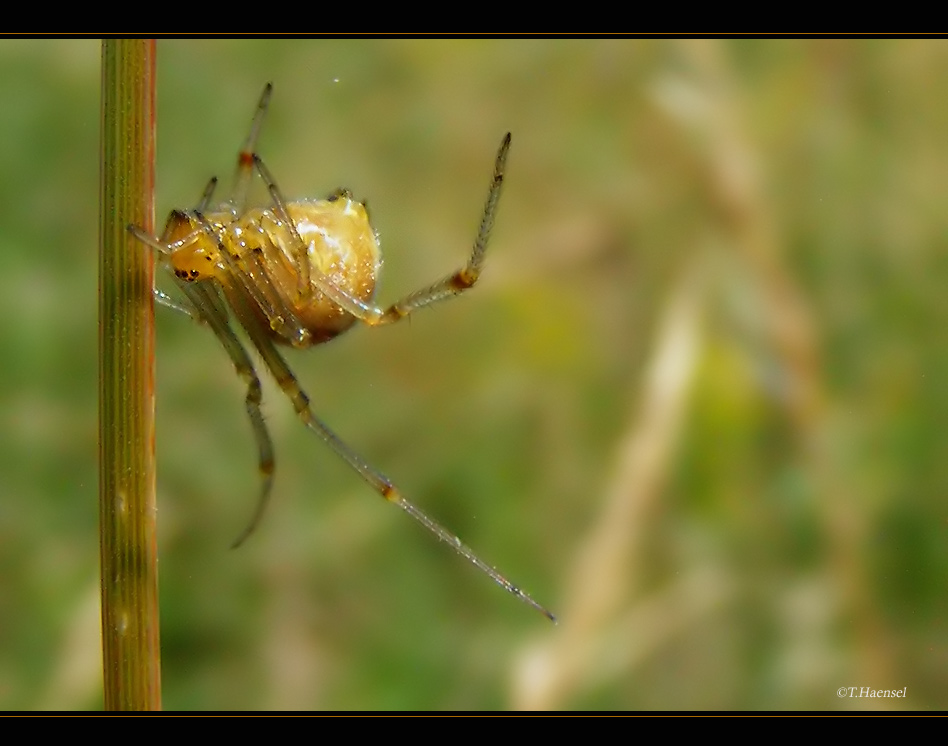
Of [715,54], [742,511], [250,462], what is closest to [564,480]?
[742,511]

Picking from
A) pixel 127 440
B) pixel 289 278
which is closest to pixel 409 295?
pixel 289 278

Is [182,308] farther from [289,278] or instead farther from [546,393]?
[546,393]

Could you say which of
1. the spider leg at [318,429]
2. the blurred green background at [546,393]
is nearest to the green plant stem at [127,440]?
the spider leg at [318,429]

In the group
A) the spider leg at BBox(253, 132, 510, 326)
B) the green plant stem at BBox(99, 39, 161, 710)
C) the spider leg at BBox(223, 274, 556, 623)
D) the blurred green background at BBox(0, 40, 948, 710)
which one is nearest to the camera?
the green plant stem at BBox(99, 39, 161, 710)

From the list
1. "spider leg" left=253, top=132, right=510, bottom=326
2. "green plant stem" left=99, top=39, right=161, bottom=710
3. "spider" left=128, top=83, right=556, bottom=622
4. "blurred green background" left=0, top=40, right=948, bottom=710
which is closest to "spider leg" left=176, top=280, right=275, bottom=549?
"spider" left=128, top=83, right=556, bottom=622

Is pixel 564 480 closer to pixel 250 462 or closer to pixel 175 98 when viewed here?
pixel 250 462

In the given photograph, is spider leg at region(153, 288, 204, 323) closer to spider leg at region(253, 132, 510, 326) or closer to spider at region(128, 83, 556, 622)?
spider at region(128, 83, 556, 622)
